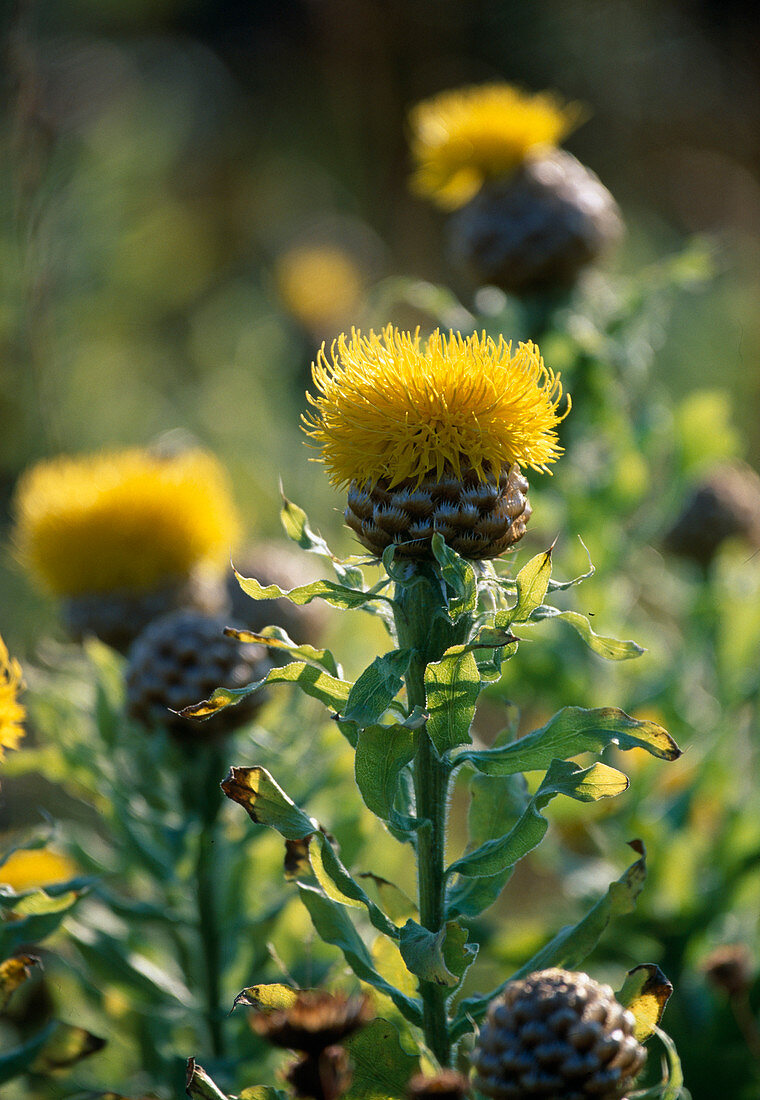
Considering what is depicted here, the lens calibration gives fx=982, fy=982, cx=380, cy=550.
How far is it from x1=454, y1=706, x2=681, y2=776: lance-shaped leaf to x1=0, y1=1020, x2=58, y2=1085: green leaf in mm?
918

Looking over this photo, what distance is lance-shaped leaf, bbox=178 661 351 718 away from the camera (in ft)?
4.04

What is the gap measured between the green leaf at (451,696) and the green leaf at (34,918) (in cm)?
73

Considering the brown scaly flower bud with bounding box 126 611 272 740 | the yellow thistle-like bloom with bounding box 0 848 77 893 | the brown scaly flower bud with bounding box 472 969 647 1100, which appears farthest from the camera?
the yellow thistle-like bloom with bounding box 0 848 77 893

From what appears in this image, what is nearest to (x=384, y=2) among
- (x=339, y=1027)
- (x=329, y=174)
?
(x=329, y=174)

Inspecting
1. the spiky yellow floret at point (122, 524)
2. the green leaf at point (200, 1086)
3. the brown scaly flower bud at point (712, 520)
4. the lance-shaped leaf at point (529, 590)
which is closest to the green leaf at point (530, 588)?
the lance-shaped leaf at point (529, 590)

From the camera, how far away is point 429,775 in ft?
4.41

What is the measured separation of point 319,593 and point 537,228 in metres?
1.50

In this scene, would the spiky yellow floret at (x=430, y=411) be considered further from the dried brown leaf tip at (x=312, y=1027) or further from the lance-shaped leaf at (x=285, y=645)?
the dried brown leaf tip at (x=312, y=1027)

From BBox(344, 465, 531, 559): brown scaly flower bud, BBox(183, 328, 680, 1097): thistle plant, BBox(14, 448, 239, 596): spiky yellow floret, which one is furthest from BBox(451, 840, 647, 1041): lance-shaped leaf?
BBox(14, 448, 239, 596): spiky yellow floret

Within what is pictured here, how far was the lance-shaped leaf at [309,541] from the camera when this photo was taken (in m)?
1.31

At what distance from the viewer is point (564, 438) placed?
246cm

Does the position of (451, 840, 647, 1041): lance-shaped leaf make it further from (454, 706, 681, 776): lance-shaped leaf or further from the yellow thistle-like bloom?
the yellow thistle-like bloom

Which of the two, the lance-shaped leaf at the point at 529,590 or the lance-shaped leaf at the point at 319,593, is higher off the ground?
the lance-shaped leaf at the point at 529,590

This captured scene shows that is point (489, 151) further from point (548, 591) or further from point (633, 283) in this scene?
point (548, 591)
